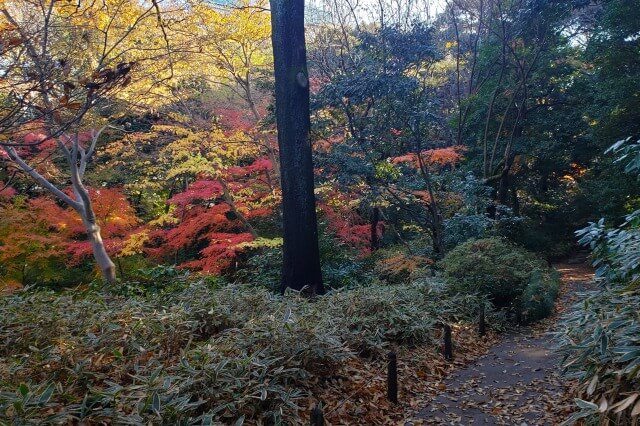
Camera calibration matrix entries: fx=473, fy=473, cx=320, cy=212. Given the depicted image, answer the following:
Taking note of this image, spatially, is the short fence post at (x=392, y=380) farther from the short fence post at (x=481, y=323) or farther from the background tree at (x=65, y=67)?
the background tree at (x=65, y=67)

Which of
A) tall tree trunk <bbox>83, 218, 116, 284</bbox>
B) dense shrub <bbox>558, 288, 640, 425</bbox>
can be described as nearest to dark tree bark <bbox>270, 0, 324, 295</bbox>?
dense shrub <bbox>558, 288, 640, 425</bbox>

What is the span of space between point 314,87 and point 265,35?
2.41 metres

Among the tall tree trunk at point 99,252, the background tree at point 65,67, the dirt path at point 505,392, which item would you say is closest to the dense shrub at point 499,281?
the dirt path at point 505,392

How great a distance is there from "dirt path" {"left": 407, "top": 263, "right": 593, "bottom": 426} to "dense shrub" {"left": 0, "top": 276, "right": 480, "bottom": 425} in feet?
2.74

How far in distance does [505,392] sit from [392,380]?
50.9 inches

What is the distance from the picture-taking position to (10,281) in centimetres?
1126

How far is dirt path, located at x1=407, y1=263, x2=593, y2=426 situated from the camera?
13.8 feet

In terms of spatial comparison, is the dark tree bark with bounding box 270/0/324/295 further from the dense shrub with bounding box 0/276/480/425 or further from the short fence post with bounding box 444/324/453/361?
the short fence post with bounding box 444/324/453/361

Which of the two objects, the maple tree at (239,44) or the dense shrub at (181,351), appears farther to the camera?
the maple tree at (239,44)

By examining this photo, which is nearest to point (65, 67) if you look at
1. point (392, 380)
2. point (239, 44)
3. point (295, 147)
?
point (295, 147)

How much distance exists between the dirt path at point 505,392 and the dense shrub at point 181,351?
0.83m

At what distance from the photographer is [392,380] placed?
4.46 metres

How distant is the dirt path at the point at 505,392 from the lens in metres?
4.20

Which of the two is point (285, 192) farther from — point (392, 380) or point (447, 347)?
point (392, 380)
